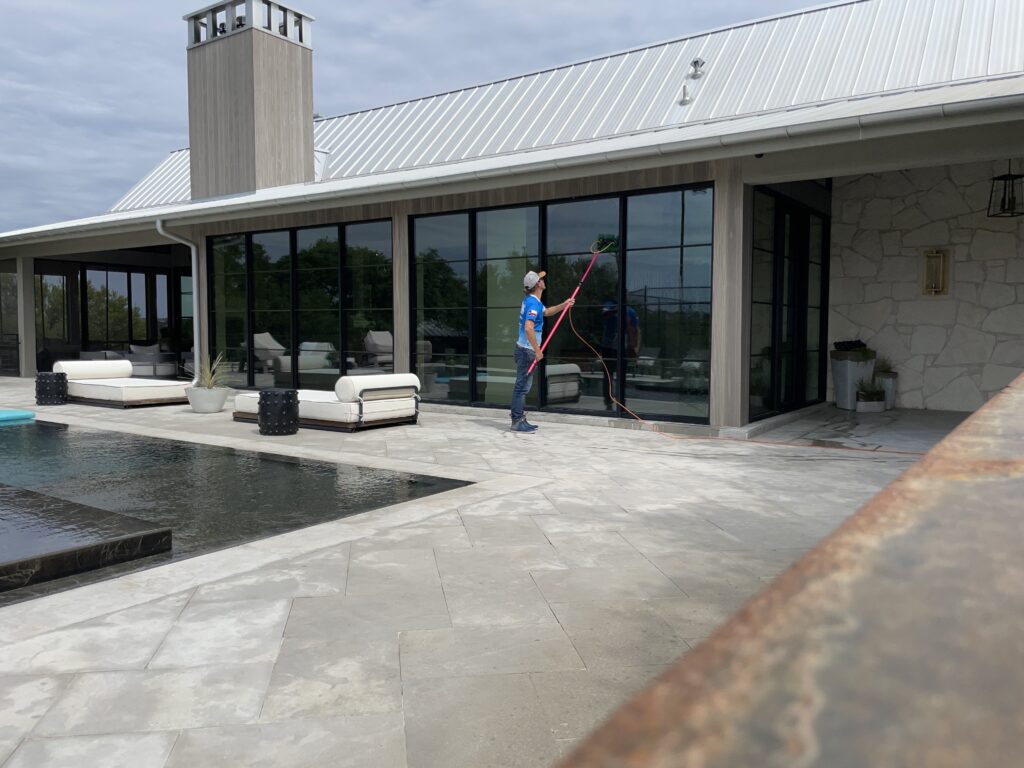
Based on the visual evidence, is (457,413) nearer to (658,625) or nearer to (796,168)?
(796,168)

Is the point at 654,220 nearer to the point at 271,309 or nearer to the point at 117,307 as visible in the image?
the point at 271,309

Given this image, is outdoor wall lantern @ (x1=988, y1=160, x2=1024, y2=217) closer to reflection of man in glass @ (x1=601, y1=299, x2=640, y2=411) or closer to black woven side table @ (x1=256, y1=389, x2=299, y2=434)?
reflection of man in glass @ (x1=601, y1=299, x2=640, y2=411)

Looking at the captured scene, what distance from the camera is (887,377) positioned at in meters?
10.5

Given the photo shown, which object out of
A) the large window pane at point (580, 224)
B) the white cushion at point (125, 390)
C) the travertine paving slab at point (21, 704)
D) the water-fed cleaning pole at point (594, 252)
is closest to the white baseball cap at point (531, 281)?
the water-fed cleaning pole at point (594, 252)

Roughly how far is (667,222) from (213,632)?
6887 millimetres

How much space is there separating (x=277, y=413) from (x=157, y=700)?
6.07 m

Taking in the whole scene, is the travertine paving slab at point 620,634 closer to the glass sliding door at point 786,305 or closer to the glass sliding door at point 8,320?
the glass sliding door at point 786,305

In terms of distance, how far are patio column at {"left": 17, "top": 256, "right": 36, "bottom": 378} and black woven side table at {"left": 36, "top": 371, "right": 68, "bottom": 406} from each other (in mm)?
7051

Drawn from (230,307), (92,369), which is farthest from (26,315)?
(230,307)

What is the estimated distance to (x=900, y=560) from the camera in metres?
0.50

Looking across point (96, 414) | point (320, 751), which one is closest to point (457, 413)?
point (96, 414)

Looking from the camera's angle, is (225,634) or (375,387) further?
(375,387)

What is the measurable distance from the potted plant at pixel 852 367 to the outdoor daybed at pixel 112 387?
9.55 metres

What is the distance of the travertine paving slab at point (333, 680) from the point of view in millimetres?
2324
